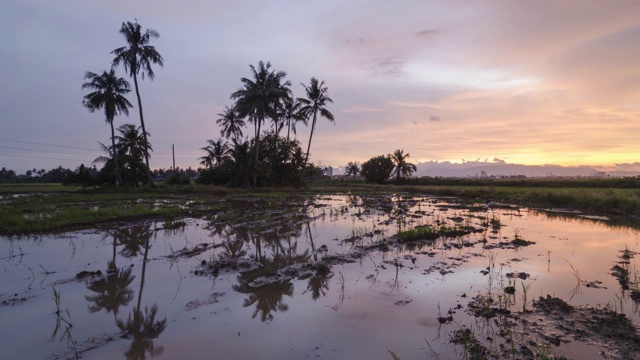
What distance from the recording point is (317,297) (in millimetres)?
6082

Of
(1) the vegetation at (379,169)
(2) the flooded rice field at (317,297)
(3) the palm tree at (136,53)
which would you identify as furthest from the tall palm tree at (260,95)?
(1) the vegetation at (379,169)

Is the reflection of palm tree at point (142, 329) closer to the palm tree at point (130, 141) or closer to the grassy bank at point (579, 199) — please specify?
the grassy bank at point (579, 199)

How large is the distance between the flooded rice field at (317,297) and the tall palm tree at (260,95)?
24061mm

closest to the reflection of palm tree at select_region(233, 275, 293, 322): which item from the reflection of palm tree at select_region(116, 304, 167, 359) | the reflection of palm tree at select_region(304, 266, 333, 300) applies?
the reflection of palm tree at select_region(304, 266, 333, 300)

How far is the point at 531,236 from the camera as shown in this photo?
1184 cm

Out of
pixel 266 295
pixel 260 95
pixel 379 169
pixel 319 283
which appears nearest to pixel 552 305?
pixel 319 283

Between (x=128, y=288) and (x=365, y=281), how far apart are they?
477cm

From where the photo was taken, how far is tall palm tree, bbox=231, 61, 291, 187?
1309 inches

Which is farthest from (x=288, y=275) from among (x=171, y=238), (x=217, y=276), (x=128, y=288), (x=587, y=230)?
(x=587, y=230)

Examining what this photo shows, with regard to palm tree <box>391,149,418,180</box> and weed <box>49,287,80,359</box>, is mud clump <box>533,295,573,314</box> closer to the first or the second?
weed <box>49,287,80,359</box>

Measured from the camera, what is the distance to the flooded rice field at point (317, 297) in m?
4.31

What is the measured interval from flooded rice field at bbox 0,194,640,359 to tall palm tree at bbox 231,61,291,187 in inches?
947

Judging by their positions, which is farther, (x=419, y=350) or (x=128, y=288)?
(x=128, y=288)

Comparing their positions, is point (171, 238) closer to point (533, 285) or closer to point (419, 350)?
point (419, 350)
